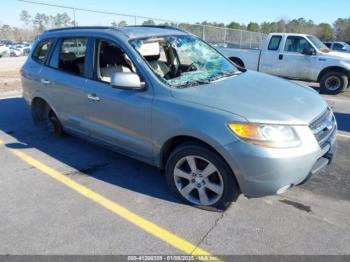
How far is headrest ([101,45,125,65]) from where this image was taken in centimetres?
440

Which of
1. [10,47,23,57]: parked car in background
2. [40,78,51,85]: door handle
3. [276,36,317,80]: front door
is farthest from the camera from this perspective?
[10,47,23,57]: parked car in background

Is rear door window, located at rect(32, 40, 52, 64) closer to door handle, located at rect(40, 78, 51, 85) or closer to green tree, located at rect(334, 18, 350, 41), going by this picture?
door handle, located at rect(40, 78, 51, 85)

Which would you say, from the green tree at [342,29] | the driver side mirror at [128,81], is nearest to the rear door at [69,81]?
the driver side mirror at [128,81]

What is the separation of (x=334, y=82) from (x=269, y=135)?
8715mm

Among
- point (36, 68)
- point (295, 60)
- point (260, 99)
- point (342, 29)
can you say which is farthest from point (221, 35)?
point (342, 29)

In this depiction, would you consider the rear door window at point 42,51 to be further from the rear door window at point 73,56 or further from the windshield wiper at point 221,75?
the windshield wiper at point 221,75

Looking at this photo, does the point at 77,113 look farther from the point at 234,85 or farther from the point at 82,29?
the point at 234,85

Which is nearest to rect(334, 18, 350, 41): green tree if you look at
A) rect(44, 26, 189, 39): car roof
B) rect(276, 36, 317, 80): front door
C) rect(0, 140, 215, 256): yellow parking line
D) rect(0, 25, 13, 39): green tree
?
rect(0, 25, 13, 39): green tree

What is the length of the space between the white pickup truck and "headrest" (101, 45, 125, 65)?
26.2 ft

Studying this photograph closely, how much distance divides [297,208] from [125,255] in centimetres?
181

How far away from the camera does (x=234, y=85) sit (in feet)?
12.3

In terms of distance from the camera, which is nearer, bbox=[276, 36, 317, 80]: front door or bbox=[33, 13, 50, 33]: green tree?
bbox=[276, 36, 317, 80]: front door

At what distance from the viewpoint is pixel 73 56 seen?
4871 mm

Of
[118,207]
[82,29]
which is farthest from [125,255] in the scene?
[82,29]
